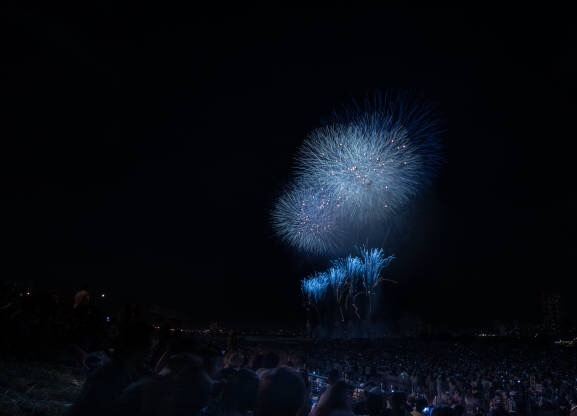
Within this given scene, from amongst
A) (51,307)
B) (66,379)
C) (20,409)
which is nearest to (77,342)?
Answer: (51,307)

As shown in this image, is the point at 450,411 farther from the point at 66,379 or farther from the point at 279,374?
the point at 66,379

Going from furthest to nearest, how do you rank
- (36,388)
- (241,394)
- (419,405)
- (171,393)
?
(36,388) → (419,405) → (241,394) → (171,393)

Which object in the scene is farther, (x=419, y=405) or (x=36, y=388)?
(x=36, y=388)

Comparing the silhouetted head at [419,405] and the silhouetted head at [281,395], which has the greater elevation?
the silhouetted head at [281,395]

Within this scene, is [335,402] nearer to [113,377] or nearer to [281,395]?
[281,395]

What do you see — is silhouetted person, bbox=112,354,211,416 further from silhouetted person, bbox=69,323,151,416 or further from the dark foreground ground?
the dark foreground ground

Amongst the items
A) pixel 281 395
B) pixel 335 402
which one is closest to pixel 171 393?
pixel 281 395

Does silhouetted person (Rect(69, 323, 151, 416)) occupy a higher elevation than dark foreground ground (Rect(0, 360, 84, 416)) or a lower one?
higher

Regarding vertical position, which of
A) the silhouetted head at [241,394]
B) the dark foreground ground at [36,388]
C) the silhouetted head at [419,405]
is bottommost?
the dark foreground ground at [36,388]

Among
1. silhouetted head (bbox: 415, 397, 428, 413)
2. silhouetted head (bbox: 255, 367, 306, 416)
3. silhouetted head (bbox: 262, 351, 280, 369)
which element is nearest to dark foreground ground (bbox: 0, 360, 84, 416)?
silhouetted head (bbox: 262, 351, 280, 369)

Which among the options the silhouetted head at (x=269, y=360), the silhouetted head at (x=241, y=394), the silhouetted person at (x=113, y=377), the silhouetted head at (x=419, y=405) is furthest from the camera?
the silhouetted head at (x=419, y=405)

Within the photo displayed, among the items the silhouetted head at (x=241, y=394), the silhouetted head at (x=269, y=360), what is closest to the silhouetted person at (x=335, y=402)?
the silhouetted head at (x=241, y=394)

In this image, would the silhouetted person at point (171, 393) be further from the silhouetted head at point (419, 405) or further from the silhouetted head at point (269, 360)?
the silhouetted head at point (419, 405)

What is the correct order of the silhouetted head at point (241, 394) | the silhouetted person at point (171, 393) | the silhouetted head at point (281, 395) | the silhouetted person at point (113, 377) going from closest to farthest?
the silhouetted person at point (171, 393), the silhouetted person at point (113, 377), the silhouetted head at point (281, 395), the silhouetted head at point (241, 394)
